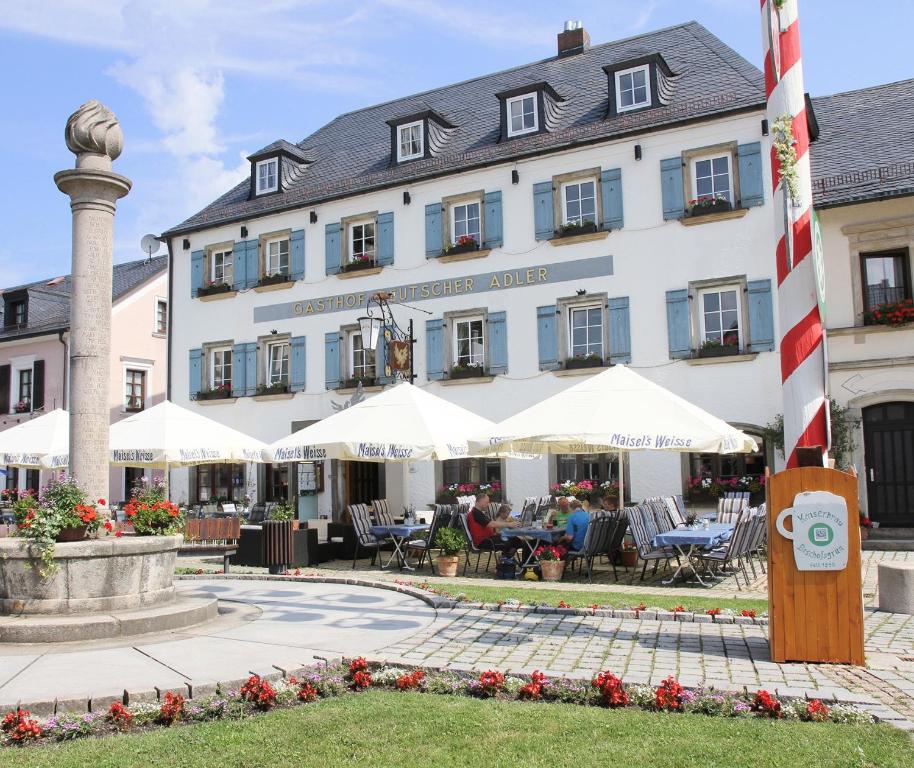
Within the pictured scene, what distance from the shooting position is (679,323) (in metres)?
18.2

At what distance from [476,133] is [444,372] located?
629 centimetres

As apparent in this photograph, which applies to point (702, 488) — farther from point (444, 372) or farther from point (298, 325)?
point (298, 325)

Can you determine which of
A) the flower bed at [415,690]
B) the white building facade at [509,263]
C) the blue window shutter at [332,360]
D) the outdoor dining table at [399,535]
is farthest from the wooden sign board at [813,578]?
the blue window shutter at [332,360]

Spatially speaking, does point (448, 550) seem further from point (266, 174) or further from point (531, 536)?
point (266, 174)

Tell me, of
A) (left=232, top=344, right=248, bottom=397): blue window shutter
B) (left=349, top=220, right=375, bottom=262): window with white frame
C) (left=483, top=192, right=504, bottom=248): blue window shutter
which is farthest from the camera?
(left=232, top=344, right=248, bottom=397): blue window shutter

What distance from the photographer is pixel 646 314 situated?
18.6 meters

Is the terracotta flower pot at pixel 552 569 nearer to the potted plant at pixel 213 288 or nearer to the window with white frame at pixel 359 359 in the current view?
the window with white frame at pixel 359 359

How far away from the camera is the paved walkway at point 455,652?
18.9 ft

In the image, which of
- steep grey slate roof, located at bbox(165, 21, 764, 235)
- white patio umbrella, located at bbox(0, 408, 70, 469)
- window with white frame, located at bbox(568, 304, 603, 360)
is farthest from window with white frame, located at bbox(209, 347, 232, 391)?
window with white frame, located at bbox(568, 304, 603, 360)

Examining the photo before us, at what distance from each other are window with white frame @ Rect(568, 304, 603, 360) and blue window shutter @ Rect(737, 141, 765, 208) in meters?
3.64

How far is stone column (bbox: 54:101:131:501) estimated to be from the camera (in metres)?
8.87

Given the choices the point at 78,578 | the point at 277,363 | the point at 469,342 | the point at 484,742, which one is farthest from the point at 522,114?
the point at 484,742

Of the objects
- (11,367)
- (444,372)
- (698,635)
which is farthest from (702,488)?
(11,367)

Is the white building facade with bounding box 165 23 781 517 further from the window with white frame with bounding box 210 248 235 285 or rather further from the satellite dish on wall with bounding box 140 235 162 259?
the satellite dish on wall with bounding box 140 235 162 259
